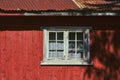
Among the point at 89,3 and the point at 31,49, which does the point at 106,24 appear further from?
the point at 31,49

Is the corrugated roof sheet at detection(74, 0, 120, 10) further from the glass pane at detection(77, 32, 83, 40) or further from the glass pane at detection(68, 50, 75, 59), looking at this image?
the glass pane at detection(68, 50, 75, 59)

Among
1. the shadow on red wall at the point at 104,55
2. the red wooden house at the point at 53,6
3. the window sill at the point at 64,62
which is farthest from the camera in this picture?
the shadow on red wall at the point at 104,55

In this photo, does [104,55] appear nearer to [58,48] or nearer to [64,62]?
[64,62]

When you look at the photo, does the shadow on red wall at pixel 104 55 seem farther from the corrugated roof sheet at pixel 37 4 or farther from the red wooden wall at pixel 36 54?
the corrugated roof sheet at pixel 37 4

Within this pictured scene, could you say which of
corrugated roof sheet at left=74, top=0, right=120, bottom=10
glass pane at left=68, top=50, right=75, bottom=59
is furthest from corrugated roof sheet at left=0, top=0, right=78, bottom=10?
glass pane at left=68, top=50, right=75, bottom=59

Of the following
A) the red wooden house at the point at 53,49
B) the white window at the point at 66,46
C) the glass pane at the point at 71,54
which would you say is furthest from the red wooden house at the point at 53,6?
the glass pane at the point at 71,54

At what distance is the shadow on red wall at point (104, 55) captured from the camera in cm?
1673

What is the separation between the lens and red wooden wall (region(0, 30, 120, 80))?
16688 millimetres

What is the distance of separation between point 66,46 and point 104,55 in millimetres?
1347

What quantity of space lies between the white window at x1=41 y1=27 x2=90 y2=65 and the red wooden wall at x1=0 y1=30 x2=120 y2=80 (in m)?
0.21

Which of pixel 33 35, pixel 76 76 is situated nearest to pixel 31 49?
pixel 33 35

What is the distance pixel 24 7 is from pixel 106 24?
113 inches

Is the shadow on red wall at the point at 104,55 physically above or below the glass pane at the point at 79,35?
below

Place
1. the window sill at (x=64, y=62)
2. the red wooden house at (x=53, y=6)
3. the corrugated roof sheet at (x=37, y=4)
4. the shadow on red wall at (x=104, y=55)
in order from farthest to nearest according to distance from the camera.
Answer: the shadow on red wall at (x=104, y=55), the window sill at (x=64, y=62), the corrugated roof sheet at (x=37, y=4), the red wooden house at (x=53, y=6)
